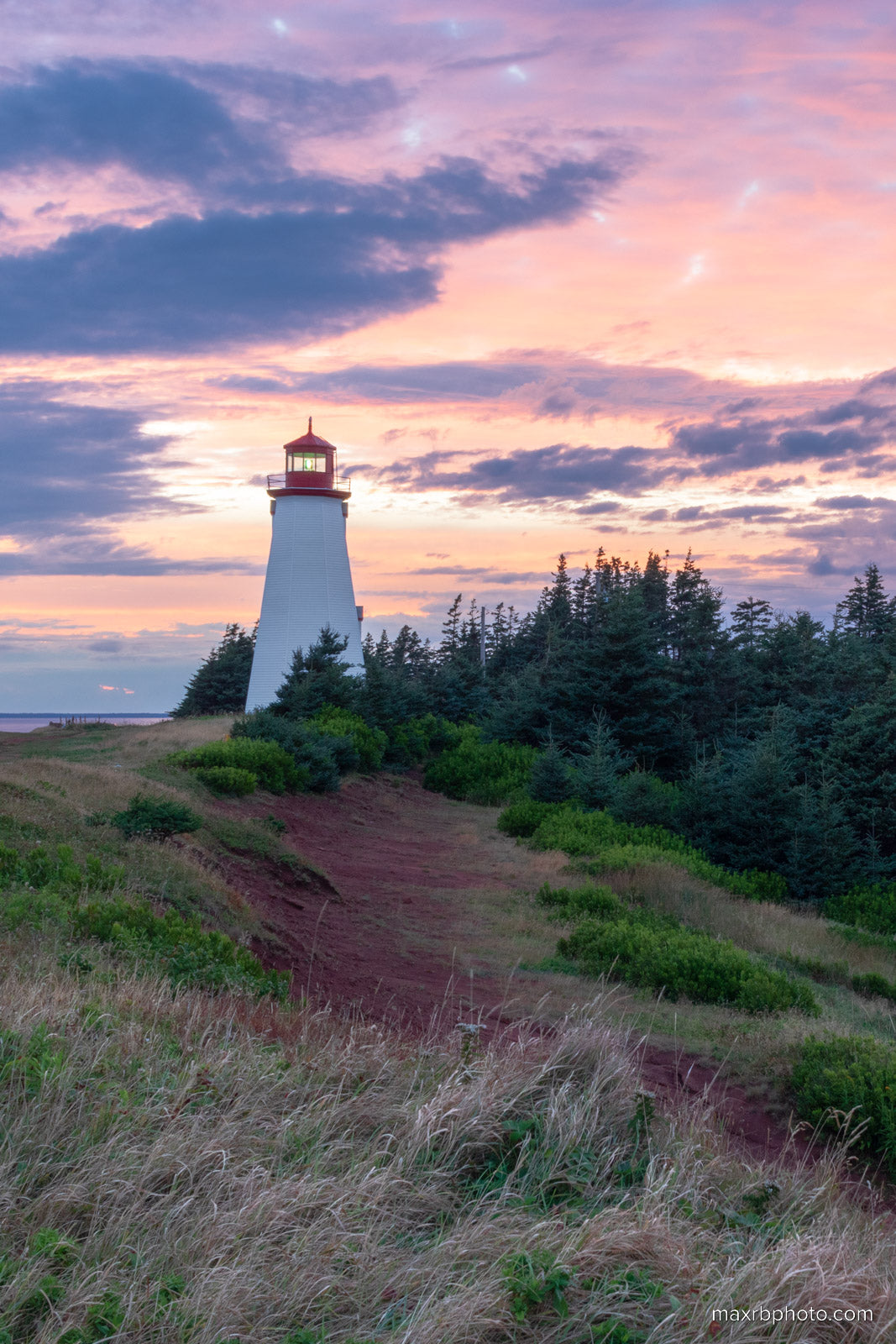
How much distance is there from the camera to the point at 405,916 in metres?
12.5

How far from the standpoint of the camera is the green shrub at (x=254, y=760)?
18469 millimetres

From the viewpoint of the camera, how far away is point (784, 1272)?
10.6 ft

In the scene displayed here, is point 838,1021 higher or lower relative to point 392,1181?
lower

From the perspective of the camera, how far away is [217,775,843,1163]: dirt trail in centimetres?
708

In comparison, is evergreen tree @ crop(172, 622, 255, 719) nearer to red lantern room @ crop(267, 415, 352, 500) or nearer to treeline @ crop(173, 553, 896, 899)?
treeline @ crop(173, 553, 896, 899)

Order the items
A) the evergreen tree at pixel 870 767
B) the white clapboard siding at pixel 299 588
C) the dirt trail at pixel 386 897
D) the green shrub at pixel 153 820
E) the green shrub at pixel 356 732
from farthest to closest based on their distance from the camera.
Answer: the white clapboard siding at pixel 299 588
the evergreen tree at pixel 870 767
the green shrub at pixel 356 732
the green shrub at pixel 153 820
the dirt trail at pixel 386 897

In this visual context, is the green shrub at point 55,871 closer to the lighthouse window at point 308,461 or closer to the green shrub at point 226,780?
the green shrub at point 226,780

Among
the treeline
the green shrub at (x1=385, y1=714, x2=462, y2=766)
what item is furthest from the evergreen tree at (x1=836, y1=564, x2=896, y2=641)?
the green shrub at (x1=385, y1=714, x2=462, y2=766)

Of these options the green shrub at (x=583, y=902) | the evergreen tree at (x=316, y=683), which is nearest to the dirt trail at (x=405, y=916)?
the green shrub at (x=583, y=902)

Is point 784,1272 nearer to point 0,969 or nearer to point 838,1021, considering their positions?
point 0,969

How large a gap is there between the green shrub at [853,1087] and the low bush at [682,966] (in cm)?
194

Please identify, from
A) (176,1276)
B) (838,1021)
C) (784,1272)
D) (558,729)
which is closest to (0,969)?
(176,1276)

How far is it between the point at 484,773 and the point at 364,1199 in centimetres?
2594

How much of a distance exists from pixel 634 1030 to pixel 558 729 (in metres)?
24.5
